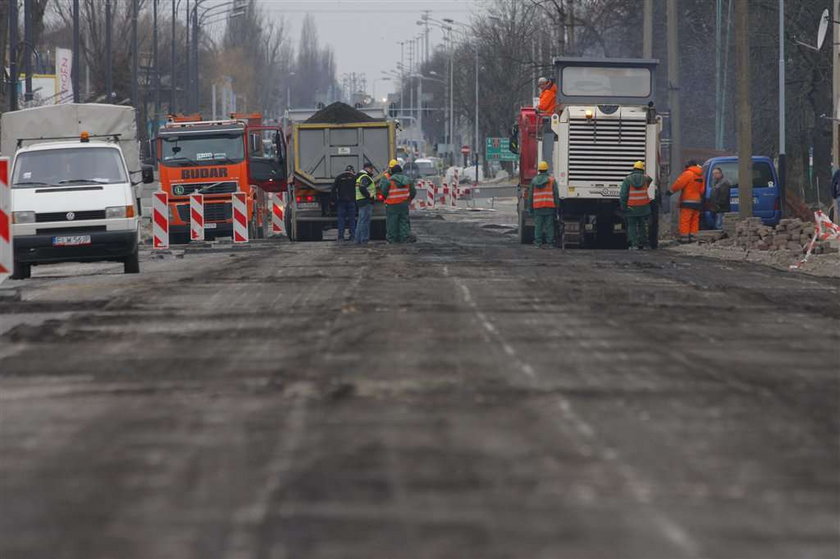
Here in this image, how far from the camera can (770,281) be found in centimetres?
1998

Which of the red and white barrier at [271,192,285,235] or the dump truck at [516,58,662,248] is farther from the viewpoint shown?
the red and white barrier at [271,192,285,235]

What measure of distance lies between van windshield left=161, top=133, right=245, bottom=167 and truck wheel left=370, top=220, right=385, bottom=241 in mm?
3379

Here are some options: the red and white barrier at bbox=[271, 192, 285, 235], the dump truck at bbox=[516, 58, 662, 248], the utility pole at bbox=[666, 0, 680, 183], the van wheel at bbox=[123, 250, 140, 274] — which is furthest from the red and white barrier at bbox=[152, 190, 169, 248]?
the utility pole at bbox=[666, 0, 680, 183]

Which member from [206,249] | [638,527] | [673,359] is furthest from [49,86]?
[638,527]

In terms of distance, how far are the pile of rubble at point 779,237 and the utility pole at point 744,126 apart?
123 cm

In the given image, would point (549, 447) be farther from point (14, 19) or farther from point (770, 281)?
point (14, 19)

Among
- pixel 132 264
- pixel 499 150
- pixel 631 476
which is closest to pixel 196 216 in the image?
pixel 132 264

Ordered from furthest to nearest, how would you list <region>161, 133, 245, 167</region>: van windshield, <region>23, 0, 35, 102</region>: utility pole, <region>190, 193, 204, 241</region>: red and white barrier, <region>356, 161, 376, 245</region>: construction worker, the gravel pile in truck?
1. <region>23, 0, 35, 102</region>: utility pole
2. the gravel pile in truck
3. <region>161, 133, 245, 167</region>: van windshield
4. <region>190, 193, 204, 241</region>: red and white barrier
5. <region>356, 161, 376, 245</region>: construction worker

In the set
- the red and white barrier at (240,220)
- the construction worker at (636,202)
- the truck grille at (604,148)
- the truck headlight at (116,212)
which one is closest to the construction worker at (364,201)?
the red and white barrier at (240,220)

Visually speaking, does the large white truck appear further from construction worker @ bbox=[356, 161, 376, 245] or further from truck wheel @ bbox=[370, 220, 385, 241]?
truck wheel @ bbox=[370, 220, 385, 241]

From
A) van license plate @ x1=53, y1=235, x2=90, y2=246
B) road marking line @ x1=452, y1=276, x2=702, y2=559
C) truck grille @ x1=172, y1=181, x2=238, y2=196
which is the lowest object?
road marking line @ x1=452, y1=276, x2=702, y2=559

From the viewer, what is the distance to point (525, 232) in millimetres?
33562

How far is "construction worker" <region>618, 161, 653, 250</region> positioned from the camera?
2870 cm

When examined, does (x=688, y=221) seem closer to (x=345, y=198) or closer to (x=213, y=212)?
(x=345, y=198)
